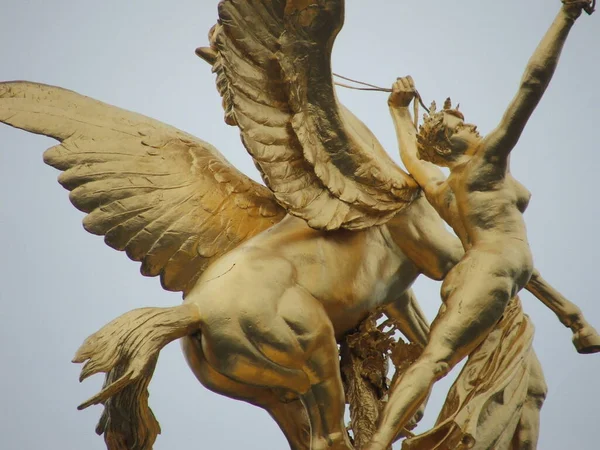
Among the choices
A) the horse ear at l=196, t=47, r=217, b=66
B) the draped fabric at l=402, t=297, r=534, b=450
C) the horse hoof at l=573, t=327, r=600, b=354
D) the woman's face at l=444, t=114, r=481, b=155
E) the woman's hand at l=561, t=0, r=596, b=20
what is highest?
the horse ear at l=196, t=47, r=217, b=66

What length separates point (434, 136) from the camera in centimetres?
252

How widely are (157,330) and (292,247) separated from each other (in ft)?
1.12

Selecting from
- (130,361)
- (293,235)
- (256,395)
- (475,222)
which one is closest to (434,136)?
(475,222)

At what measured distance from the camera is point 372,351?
8.46 ft

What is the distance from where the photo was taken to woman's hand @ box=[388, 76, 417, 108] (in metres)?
2.79

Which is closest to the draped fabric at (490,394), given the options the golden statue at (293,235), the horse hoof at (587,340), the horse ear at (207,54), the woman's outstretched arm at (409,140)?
the golden statue at (293,235)

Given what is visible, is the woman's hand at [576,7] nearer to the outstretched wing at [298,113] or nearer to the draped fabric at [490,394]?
the outstretched wing at [298,113]

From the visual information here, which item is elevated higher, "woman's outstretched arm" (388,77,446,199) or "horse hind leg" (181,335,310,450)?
"woman's outstretched arm" (388,77,446,199)

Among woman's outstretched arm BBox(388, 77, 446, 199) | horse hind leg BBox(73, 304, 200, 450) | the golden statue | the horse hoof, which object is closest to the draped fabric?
the golden statue

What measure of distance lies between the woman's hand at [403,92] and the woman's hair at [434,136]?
0.23m

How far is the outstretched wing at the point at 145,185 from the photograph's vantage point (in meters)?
2.43

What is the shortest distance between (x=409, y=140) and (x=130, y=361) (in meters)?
0.88

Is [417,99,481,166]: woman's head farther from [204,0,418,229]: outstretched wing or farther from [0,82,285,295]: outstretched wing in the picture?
[0,82,285,295]: outstretched wing

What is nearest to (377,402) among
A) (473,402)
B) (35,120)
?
(473,402)
